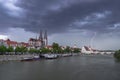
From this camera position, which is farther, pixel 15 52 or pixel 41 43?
pixel 41 43

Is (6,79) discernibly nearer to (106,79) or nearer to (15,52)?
(106,79)

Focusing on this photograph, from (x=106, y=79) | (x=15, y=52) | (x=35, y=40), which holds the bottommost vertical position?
(x=106, y=79)

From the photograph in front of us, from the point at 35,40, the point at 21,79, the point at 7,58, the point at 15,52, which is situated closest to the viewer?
the point at 21,79

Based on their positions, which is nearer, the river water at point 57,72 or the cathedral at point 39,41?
the river water at point 57,72

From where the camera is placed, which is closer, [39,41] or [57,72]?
[57,72]

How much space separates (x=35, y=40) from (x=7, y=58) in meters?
105

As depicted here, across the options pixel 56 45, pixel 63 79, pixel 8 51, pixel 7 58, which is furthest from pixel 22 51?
pixel 63 79

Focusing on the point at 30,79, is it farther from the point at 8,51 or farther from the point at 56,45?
the point at 56,45

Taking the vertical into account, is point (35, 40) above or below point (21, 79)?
above

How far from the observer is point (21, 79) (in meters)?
33.6

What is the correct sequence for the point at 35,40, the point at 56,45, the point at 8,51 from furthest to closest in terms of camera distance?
the point at 35,40 < the point at 56,45 < the point at 8,51

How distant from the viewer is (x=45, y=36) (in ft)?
621

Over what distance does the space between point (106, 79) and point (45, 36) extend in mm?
156461

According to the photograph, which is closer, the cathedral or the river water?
the river water
